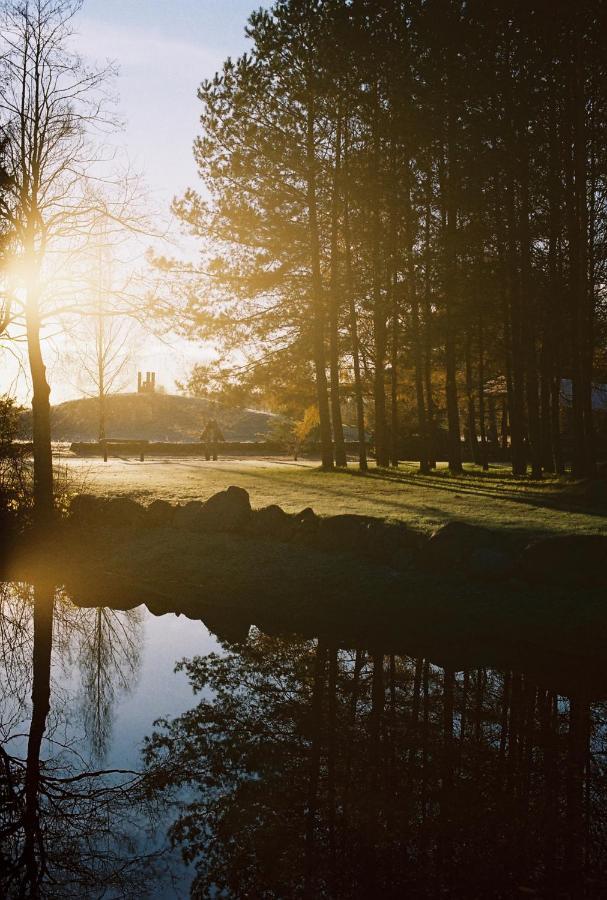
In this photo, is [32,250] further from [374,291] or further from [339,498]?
[374,291]

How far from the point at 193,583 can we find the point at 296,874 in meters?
7.03

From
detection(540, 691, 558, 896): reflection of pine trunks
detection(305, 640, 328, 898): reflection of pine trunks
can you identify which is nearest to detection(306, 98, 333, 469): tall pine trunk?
detection(305, 640, 328, 898): reflection of pine trunks

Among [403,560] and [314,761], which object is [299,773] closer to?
[314,761]

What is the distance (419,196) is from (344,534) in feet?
52.0

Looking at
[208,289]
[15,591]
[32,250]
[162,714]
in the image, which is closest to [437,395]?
[208,289]

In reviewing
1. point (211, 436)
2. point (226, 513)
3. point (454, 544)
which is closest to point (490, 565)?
point (454, 544)

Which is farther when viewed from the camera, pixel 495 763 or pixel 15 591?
pixel 15 591

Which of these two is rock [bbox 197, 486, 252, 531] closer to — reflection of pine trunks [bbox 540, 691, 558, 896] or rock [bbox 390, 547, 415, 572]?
rock [bbox 390, 547, 415, 572]

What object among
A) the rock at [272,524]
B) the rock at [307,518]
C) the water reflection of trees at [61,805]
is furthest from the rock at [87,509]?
the water reflection of trees at [61,805]

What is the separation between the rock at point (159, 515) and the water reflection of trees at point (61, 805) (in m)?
6.15

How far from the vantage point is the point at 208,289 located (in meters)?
24.7

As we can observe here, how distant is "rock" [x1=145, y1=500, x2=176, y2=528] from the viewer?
13.5 meters

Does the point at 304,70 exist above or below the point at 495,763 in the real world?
above

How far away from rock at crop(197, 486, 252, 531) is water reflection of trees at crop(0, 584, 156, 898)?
5313 mm
